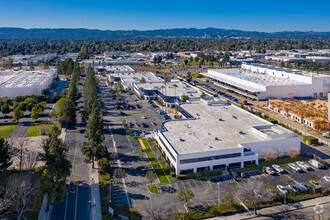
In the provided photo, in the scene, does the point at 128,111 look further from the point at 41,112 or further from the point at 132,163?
the point at 132,163

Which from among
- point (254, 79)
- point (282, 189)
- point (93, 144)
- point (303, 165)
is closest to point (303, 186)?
point (282, 189)

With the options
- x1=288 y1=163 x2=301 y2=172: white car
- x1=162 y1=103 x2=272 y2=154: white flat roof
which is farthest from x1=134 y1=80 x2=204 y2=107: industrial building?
x1=288 y1=163 x2=301 y2=172: white car

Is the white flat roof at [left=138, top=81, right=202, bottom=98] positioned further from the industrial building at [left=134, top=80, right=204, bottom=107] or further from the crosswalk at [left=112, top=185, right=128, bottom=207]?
the crosswalk at [left=112, top=185, right=128, bottom=207]

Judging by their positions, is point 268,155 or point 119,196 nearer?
point 119,196

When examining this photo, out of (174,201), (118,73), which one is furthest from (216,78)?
(174,201)

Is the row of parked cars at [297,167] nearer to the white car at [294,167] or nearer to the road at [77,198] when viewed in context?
the white car at [294,167]

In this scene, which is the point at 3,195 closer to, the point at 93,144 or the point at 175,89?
the point at 93,144
